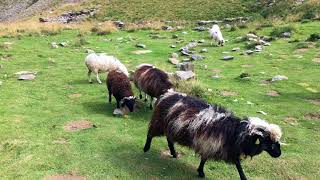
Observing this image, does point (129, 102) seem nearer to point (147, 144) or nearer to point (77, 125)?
point (77, 125)

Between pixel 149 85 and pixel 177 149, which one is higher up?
pixel 149 85

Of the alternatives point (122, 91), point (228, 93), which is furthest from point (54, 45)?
point (228, 93)

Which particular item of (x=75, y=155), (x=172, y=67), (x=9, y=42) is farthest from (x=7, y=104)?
(x=9, y=42)

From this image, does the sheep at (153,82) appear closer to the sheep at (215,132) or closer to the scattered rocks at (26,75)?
the sheep at (215,132)

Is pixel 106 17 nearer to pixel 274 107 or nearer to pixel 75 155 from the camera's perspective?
pixel 274 107

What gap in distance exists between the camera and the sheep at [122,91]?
14.4 m

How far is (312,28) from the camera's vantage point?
28609 mm

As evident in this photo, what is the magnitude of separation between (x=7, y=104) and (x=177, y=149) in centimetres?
683

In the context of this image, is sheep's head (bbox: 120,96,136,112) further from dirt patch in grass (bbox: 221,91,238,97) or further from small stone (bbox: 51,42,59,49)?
small stone (bbox: 51,42,59,49)

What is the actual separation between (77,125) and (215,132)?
508 centimetres

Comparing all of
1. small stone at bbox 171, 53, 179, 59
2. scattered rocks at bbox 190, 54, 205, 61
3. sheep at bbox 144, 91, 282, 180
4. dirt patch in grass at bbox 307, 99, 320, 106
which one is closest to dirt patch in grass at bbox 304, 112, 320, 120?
dirt patch in grass at bbox 307, 99, 320, 106

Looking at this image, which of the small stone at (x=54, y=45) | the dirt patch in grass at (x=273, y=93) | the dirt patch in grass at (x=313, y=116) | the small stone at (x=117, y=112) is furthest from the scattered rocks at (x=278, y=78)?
the small stone at (x=54, y=45)

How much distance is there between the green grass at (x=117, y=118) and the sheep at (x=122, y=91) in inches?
17.1

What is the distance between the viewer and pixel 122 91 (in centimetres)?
1448
